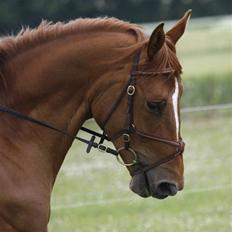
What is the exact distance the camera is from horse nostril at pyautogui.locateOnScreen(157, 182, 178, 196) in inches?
179

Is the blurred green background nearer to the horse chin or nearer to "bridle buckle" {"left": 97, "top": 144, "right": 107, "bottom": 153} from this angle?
"bridle buckle" {"left": 97, "top": 144, "right": 107, "bottom": 153}

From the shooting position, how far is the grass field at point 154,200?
9.00m

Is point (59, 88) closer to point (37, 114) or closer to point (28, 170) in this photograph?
point (37, 114)

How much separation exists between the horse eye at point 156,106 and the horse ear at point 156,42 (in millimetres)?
269

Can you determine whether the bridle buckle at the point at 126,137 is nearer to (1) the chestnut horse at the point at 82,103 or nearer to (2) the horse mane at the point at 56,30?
(1) the chestnut horse at the point at 82,103

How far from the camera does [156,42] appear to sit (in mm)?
4578

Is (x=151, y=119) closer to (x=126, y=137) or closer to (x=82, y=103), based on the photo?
(x=126, y=137)

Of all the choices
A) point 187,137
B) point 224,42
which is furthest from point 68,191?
point 224,42

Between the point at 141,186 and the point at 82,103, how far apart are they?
1.90ft

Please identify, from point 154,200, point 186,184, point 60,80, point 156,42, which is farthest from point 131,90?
point 186,184

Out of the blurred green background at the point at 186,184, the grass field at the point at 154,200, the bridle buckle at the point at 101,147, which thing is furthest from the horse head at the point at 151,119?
the grass field at the point at 154,200

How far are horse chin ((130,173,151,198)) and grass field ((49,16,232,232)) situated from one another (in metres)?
3.82

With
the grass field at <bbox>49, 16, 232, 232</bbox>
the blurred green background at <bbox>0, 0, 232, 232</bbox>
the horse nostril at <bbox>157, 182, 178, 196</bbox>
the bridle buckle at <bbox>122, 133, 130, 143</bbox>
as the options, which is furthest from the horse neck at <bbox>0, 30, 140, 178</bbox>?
the grass field at <bbox>49, 16, 232, 232</bbox>

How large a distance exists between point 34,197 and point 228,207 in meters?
5.46
